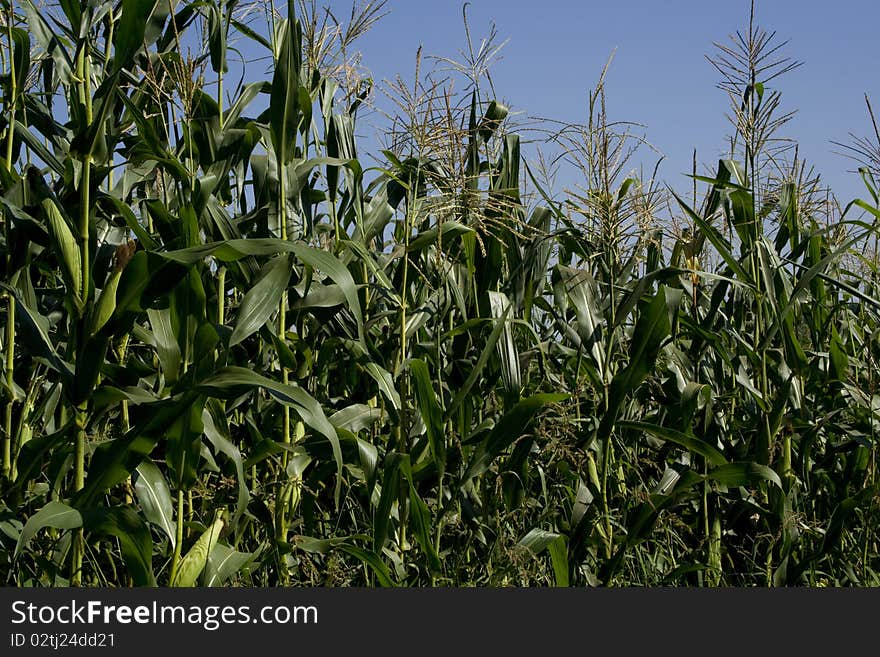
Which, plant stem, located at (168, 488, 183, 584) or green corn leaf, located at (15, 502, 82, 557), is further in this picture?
plant stem, located at (168, 488, 183, 584)

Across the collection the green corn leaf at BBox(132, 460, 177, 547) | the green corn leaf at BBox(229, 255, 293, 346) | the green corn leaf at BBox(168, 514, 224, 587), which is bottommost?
the green corn leaf at BBox(168, 514, 224, 587)

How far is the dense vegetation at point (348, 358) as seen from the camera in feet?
7.59

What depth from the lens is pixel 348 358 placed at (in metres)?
3.60

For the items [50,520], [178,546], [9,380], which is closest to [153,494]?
[178,546]

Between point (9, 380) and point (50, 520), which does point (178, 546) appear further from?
point (9, 380)

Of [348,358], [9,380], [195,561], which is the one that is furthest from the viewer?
[348,358]

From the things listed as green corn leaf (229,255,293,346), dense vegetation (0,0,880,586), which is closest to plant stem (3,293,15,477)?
dense vegetation (0,0,880,586)

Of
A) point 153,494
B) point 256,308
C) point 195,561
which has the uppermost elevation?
point 256,308

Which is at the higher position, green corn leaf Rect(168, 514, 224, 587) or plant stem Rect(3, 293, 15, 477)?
plant stem Rect(3, 293, 15, 477)

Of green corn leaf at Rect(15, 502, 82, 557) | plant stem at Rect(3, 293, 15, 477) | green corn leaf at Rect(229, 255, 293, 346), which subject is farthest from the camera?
plant stem at Rect(3, 293, 15, 477)

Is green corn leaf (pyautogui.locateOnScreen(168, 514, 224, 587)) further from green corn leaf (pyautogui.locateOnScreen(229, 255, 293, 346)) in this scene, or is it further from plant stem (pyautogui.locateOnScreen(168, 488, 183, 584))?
green corn leaf (pyautogui.locateOnScreen(229, 255, 293, 346))

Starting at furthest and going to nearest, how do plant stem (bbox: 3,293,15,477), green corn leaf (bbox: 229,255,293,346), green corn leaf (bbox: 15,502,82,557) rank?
plant stem (bbox: 3,293,15,477) → green corn leaf (bbox: 229,255,293,346) → green corn leaf (bbox: 15,502,82,557)

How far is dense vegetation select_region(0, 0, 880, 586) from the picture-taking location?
2.31 meters

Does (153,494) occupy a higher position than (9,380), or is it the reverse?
(9,380)
